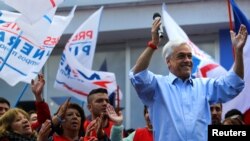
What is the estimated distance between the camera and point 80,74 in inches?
448

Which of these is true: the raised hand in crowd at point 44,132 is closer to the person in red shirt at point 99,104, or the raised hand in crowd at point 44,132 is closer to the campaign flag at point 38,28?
the person in red shirt at point 99,104

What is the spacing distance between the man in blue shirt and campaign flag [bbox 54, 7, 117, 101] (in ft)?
14.2

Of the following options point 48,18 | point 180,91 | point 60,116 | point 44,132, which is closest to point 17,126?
point 44,132

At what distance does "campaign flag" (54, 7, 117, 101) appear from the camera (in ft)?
37.1

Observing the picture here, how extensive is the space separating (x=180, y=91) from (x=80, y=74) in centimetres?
457

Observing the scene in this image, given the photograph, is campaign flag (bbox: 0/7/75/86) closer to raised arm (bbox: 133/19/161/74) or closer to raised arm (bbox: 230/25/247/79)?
raised arm (bbox: 133/19/161/74)

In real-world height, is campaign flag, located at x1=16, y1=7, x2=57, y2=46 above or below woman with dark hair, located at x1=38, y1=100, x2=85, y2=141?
above

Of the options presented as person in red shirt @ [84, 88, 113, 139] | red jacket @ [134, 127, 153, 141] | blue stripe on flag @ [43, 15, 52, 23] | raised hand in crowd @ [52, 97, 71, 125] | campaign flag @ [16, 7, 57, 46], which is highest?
blue stripe on flag @ [43, 15, 52, 23]

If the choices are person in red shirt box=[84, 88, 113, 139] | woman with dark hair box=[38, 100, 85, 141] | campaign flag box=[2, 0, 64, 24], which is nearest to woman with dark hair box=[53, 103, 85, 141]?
woman with dark hair box=[38, 100, 85, 141]

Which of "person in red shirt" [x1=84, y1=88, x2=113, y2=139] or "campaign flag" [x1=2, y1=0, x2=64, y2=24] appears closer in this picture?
"person in red shirt" [x1=84, y1=88, x2=113, y2=139]

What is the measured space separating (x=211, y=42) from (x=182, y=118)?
29.3 ft

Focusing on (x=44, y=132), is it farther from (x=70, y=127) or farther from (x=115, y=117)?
(x=115, y=117)

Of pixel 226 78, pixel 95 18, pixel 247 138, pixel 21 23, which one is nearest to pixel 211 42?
pixel 95 18

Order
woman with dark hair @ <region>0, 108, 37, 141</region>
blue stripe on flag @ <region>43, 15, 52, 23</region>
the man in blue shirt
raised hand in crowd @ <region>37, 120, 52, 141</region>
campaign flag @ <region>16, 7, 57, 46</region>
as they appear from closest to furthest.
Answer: the man in blue shirt → raised hand in crowd @ <region>37, 120, 52, 141</region> → woman with dark hair @ <region>0, 108, 37, 141</region> → campaign flag @ <region>16, 7, 57, 46</region> → blue stripe on flag @ <region>43, 15, 52, 23</region>
